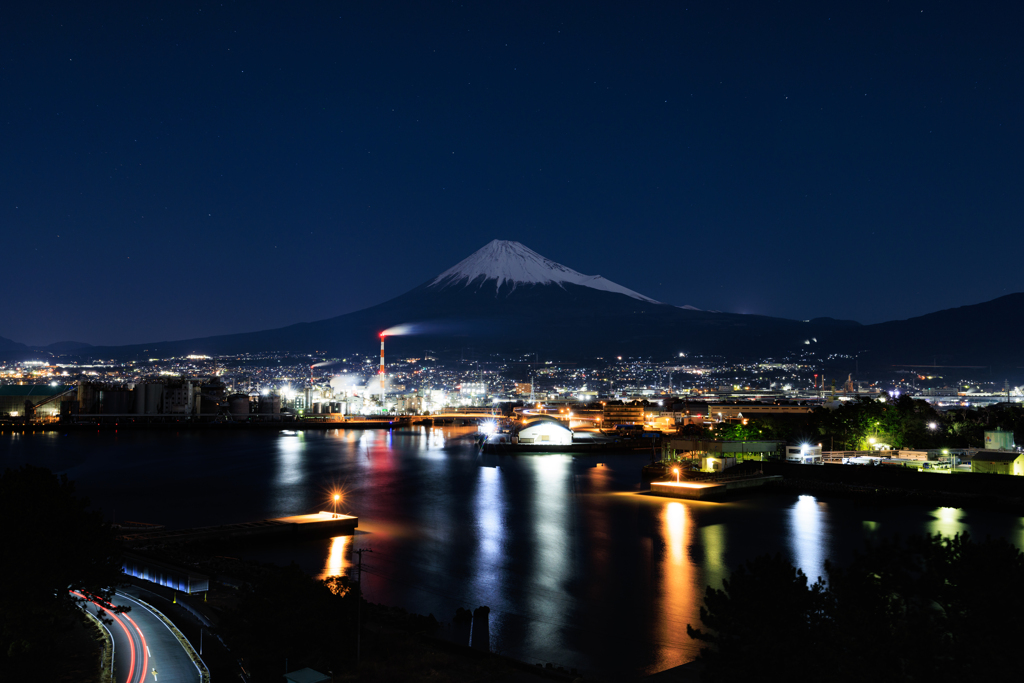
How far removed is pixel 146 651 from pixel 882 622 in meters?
4.00

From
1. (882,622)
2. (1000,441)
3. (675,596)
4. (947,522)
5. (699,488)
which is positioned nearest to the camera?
(882,622)

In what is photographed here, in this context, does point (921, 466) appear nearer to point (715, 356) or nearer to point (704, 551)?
point (704, 551)

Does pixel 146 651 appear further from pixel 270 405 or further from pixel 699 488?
pixel 270 405

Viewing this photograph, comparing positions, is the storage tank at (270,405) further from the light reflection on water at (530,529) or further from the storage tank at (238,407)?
the light reflection on water at (530,529)

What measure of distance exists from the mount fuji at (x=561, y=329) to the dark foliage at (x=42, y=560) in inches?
2772

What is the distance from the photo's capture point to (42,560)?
4164 millimetres

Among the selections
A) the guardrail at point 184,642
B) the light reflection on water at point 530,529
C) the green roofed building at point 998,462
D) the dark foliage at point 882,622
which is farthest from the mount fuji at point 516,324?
the dark foliage at point 882,622

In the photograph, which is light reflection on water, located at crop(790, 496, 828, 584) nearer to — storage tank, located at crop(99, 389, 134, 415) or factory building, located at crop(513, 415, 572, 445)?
factory building, located at crop(513, 415, 572, 445)

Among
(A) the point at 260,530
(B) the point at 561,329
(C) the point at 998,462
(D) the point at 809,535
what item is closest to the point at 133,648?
(A) the point at 260,530

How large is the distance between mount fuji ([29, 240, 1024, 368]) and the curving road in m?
70.2

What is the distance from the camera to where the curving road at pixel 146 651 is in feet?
13.0

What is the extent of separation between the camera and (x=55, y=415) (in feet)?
121

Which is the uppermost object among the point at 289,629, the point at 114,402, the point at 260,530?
the point at 114,402

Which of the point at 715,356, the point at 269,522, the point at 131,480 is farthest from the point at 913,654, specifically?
the point at 715,356
